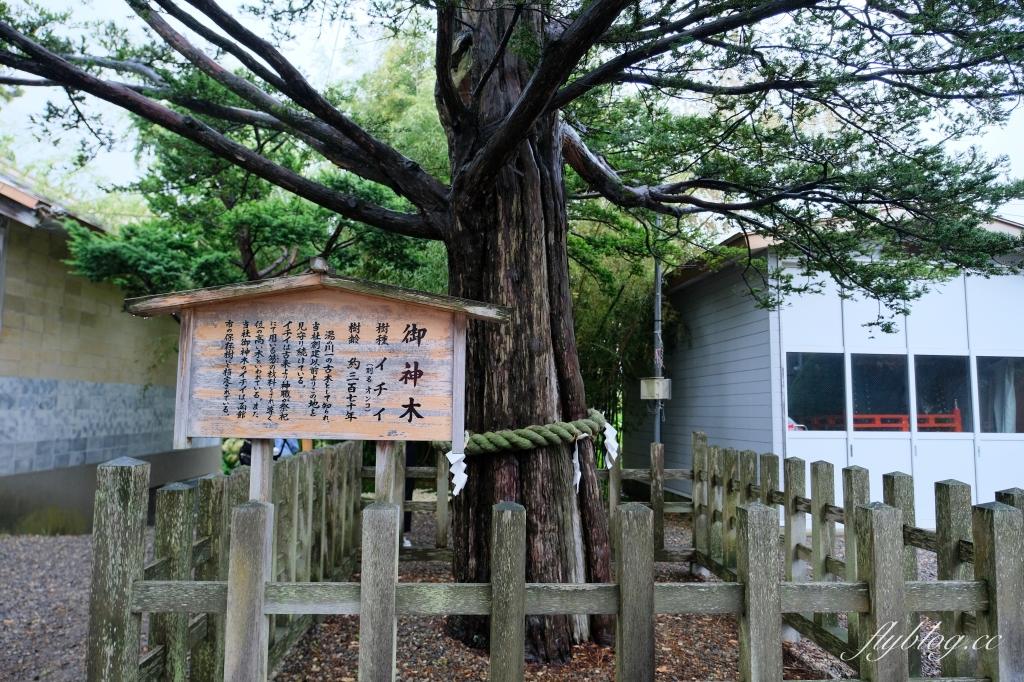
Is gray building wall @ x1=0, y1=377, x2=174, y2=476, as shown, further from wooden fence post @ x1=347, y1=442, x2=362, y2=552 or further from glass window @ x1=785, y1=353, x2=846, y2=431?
glass window @ x1=785, y1=353, x2=846, y2=431

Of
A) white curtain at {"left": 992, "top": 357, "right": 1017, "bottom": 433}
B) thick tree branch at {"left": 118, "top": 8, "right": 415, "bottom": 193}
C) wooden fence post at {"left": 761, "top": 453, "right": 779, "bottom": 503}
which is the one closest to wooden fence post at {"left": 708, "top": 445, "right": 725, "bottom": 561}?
wooden fence post at {"left": 761, "top": 453, "right": 779, "bottom": 503}

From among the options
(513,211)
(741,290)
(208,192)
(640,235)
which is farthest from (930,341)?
(208,192)

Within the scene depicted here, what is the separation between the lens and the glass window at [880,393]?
9039 millimetres

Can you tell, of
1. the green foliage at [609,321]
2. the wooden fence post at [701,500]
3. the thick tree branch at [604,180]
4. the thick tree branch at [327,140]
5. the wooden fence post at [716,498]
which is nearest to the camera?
the thick tree branch at [327,140]

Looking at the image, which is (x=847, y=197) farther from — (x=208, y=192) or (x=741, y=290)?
(x=208, y=192)

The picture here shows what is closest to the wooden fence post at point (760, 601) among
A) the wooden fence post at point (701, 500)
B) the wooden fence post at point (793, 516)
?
the wooden fence post at point (793, 516)

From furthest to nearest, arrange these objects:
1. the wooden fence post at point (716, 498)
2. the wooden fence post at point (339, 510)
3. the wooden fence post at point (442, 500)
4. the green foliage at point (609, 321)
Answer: the green foliage at point (609, 321) → the wooden fence post at point (716, 498) → the wooden fence post at point (442, 500) → the wooden fence post at point (339, 510)

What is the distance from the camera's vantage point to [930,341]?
30.3ft

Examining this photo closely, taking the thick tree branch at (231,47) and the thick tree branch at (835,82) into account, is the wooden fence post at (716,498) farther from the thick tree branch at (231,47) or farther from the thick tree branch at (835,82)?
the thick tree branch at (231,47)

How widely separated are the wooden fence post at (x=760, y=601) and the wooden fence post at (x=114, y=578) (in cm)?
206

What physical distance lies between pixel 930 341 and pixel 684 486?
4.39 m

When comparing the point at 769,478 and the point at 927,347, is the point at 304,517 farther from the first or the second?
the point at 927,347

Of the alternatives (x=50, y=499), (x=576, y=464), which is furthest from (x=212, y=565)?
(x=50, y=499)

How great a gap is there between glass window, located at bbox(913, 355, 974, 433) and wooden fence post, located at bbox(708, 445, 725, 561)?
14.0 feet
